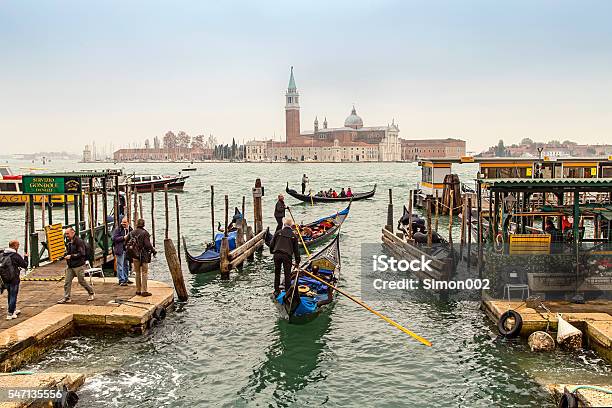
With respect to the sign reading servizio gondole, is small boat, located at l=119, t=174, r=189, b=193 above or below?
below

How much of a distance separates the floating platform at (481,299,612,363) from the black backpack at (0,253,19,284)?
27.1 ft

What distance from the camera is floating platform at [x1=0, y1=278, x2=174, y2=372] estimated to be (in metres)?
8.52

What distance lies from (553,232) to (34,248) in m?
11.6

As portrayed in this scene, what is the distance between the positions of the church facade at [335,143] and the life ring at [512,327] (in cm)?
17747

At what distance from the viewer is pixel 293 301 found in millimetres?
10750

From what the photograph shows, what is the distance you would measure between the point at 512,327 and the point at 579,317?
3.58 feet

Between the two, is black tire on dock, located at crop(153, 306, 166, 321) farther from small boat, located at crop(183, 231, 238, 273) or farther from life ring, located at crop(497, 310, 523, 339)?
life ring, located at crop(497, 310, 523, 339)

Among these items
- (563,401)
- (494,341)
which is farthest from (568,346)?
(563,401)

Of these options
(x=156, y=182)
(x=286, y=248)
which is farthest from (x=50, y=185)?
(x=156, y=182)

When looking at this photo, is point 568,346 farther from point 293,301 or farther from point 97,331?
point 97,331

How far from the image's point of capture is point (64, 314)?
9750 mm

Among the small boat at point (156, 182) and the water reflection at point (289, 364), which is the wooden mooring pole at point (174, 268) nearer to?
the water reflection at point (289, 364)

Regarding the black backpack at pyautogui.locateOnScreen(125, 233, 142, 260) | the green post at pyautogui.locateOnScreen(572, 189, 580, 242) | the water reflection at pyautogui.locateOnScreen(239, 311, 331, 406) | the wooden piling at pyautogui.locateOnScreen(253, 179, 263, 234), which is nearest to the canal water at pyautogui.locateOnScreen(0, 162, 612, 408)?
the water reflection at pyautogui.locateOnScreen(239, 311, 331, 406)
